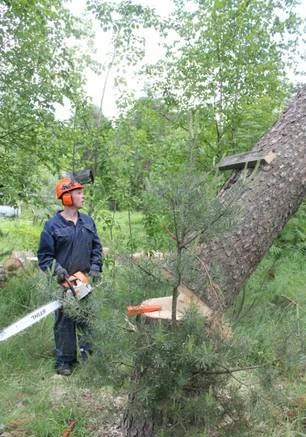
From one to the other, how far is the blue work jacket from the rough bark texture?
1.58 m

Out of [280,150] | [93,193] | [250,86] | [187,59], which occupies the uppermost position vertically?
[187,59]

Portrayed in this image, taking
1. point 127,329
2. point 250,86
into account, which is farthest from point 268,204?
point 250,86

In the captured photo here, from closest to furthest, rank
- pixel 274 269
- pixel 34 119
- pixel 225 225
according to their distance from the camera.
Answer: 1. pixel 225 225
2. pixel 34 119
3. pixel 274 269

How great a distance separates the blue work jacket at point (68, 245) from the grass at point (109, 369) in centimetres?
56

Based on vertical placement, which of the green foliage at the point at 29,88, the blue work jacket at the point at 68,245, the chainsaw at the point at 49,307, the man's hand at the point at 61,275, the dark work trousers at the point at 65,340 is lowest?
the dark work trousers at the point at 65,340

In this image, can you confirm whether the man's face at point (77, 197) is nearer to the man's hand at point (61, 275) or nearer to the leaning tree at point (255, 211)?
the man's hand at point (61, 275)

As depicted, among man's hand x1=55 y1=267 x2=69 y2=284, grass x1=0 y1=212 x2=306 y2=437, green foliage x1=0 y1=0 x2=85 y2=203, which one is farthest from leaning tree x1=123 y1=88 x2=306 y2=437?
green foliage x1=0 y1=0 x2=85 y2=203

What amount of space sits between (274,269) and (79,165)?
3052mm

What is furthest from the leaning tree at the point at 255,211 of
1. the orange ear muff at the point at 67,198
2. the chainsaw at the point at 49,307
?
the orange ear muff at the point at 67,198

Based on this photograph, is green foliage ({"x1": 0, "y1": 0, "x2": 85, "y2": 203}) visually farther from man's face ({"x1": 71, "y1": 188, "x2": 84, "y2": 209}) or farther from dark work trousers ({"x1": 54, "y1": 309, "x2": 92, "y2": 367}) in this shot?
dark work trousers ({"x1": 54, "y1": 309, "x2": 92, "y2": 367})

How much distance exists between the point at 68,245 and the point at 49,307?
1.04 m

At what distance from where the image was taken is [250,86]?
668cm

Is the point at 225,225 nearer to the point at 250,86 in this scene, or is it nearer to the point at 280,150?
the point at 280,150

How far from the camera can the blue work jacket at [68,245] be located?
158 inches
